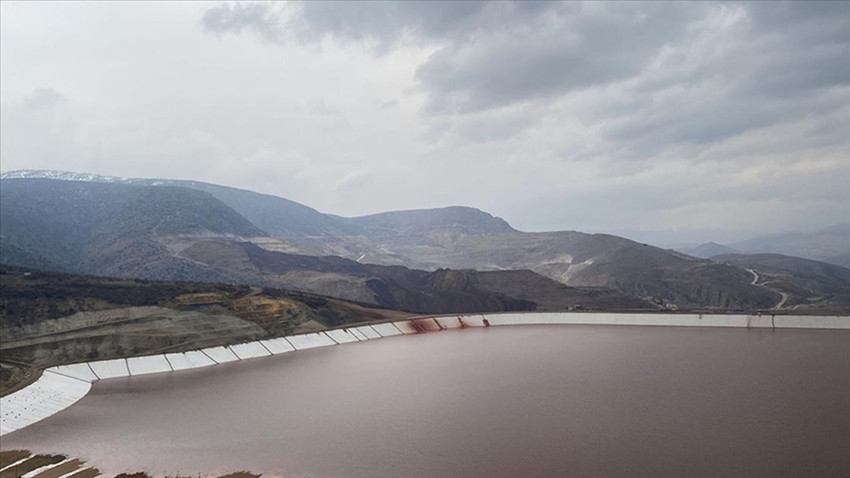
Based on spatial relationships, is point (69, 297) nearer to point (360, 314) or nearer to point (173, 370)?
point (173, 370)

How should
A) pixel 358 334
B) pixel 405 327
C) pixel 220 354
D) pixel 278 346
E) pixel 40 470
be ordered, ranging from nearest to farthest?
pixel 40 470
pixel 220 354
pixel 278 346
pixel 358 334
pixel 405 327

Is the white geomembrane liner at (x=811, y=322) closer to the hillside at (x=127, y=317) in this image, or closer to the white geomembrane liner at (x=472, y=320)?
the white geomembrane liner at (x=472, y=320)

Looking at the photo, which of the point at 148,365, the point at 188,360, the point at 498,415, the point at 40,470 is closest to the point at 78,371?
the point at 148,365

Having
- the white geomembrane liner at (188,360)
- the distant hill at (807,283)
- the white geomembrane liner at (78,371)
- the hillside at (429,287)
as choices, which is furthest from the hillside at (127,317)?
the distant hill at (807,283)

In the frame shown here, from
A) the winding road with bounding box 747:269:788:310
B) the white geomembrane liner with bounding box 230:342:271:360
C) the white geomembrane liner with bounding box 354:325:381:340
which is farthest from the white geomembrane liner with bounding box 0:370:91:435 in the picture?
the winding road with bounding box 747:269:788:310

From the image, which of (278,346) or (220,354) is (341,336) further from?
(220,354)

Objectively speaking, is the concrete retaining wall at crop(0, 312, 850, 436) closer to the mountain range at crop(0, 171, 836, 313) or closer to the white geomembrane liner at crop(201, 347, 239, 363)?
the white geomembrane liner at crop(201, 347, 239, 363)
